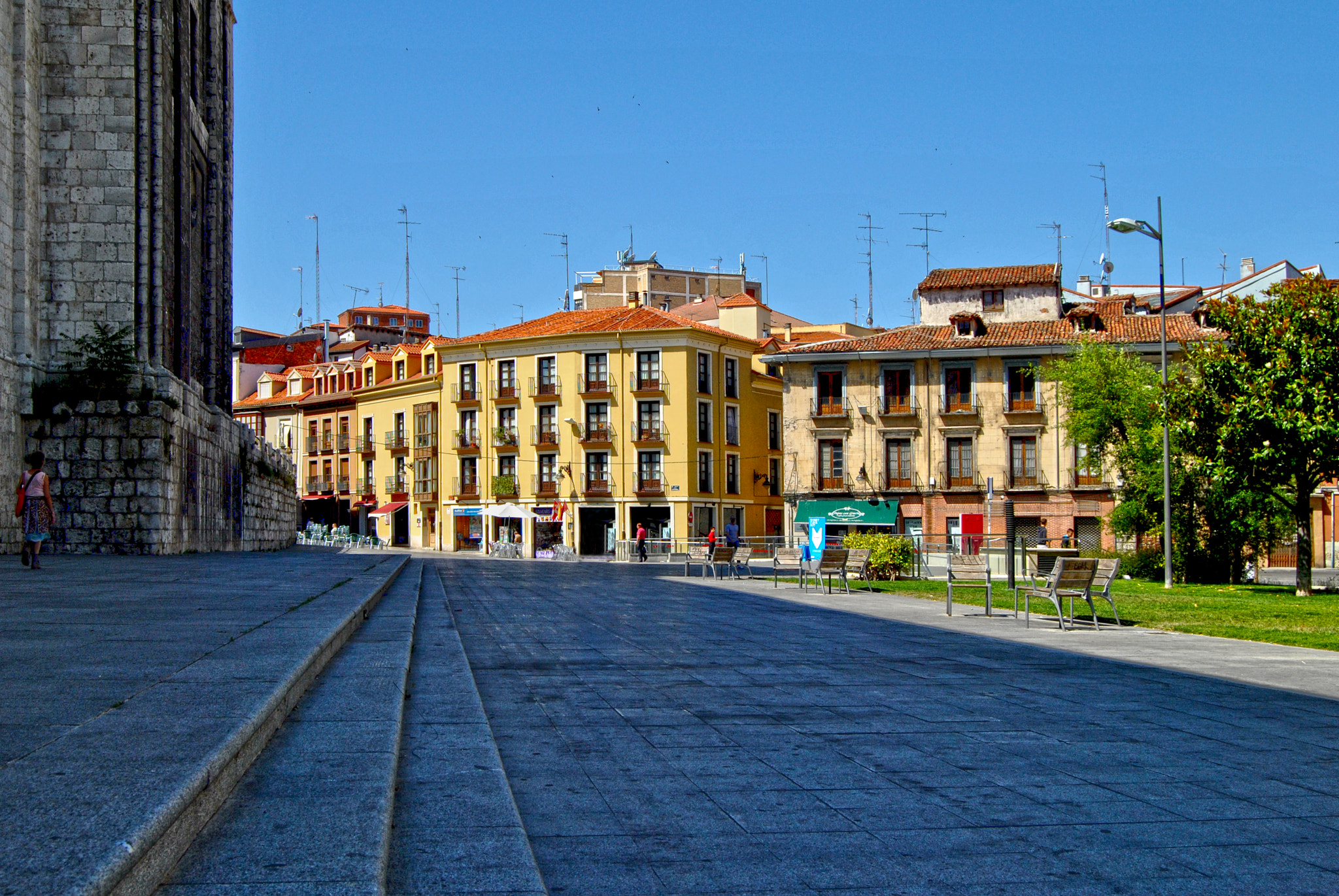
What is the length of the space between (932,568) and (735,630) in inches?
608

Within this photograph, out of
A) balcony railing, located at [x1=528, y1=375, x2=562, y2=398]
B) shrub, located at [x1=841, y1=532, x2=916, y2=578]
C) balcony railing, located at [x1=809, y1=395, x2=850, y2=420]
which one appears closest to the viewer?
shrub, located at [x1=841, y1=532, x2=916, y2=578]

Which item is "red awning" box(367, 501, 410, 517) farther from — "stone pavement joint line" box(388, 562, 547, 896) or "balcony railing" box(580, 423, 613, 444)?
"stone pavement joint line" box(388, 562, 547, 896)

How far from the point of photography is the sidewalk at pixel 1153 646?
349 inches

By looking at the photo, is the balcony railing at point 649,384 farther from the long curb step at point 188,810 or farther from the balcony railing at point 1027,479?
the long curb step at point 188,810

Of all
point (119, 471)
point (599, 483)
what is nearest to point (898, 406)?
point (599, 483)

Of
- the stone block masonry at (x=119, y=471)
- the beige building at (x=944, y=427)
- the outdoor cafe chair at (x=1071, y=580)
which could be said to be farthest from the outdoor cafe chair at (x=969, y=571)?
the beige building at (x=944, y=427)

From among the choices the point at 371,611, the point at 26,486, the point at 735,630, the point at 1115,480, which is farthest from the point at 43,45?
the point at 1115,480

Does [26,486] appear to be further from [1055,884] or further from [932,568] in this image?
[932,568]

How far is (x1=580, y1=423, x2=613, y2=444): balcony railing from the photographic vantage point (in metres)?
61.7

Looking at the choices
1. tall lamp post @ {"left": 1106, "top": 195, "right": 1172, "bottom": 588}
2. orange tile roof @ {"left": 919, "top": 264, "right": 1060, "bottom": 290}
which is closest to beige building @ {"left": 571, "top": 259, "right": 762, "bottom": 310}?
orange tile roof @ {"left": 919, "top": 264, "right": 1060, "bottom": 290}

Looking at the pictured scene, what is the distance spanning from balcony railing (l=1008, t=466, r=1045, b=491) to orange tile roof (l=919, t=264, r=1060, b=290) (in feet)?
30.5

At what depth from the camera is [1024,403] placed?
163 feet

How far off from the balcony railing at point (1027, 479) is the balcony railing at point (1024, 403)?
7.75 feet

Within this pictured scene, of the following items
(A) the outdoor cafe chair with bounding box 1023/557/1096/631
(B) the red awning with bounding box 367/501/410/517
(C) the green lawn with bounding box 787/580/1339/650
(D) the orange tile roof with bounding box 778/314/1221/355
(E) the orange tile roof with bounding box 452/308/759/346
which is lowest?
(C) the green lawn with bounding box 787/580/1339/650
